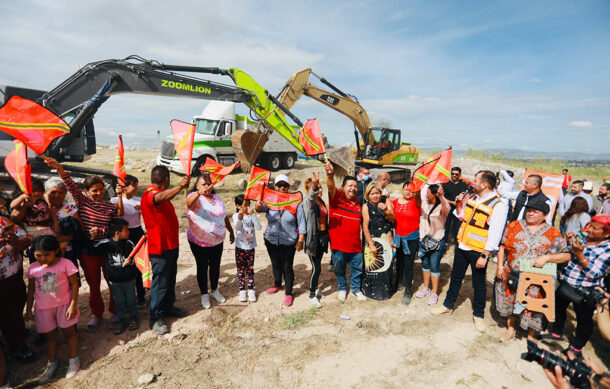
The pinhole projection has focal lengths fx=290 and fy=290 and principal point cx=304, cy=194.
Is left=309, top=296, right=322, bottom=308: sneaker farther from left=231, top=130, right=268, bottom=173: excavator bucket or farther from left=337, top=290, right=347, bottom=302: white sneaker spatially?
left=231, top=130, right=268, bottom=173: excavator bucket

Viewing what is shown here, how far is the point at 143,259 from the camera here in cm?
336

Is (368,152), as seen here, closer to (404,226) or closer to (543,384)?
(404,226)

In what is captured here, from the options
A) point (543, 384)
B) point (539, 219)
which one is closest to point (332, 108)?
point (539, 219)

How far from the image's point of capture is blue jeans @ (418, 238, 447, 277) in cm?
430

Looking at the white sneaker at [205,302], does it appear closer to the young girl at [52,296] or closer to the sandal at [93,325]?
the sandal at [93,325]

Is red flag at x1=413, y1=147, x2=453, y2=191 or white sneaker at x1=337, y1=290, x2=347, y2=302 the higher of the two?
red flag at x1=413, y1=147, x2=453, y2=191

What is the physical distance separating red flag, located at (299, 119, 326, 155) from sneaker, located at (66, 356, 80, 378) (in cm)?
366

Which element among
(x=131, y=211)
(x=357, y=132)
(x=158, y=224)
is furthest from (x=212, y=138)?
(x=158, y=224)

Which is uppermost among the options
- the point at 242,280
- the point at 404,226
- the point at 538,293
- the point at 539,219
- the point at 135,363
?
the point at 539,219

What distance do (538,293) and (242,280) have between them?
12.2 feet

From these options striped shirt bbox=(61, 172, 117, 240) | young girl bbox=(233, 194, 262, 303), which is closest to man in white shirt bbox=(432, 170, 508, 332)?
young girl bbox=(233, 194, 262, 303)

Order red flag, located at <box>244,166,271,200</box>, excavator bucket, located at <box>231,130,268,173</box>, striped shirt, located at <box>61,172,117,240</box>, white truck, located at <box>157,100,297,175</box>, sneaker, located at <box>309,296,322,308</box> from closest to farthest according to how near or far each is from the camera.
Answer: striped shirt, located at <box>61,172,117,240</box> < red flag, located at <box>244,166,271,200</box> < sneaker, located at <box>309,296,322,308</box> < excavator bucket, located at <box>231,130,268,173</box> < white truck, located at <box>157,100,297,175</box>

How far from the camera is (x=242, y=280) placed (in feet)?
14.4

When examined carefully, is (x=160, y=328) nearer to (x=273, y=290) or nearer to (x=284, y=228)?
(x=273, y=290)
